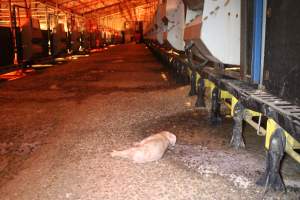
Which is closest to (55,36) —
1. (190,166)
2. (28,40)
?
(28,40)

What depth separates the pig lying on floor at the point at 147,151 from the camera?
291 centimetres

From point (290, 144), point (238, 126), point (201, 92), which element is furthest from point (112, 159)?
point (201, 92)

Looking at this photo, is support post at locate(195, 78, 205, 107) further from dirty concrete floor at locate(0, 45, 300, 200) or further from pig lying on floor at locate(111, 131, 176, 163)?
pig lying on floor at locate(111, 131, 176, 163)

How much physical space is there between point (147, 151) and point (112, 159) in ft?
1.04

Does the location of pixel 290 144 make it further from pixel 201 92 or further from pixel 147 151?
pixel 201 92

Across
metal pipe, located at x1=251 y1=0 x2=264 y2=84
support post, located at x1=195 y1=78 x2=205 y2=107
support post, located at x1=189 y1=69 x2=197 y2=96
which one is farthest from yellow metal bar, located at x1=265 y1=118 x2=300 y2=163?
support post, located at x1=189 y1=69 x2=197 y2=96

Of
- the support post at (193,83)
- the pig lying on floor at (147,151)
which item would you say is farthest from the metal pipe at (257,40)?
the support post at (193,83)

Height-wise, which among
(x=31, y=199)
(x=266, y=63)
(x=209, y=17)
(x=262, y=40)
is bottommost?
(x=31, y=199)

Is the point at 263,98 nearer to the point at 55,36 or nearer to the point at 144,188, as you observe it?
the point at 144,188

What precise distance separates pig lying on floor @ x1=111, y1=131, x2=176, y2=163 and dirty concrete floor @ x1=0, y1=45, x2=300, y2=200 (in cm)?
8

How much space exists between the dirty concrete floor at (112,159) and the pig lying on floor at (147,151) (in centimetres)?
8

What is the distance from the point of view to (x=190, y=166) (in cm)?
280

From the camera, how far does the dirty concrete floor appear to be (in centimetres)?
239

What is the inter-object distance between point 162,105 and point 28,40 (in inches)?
277
